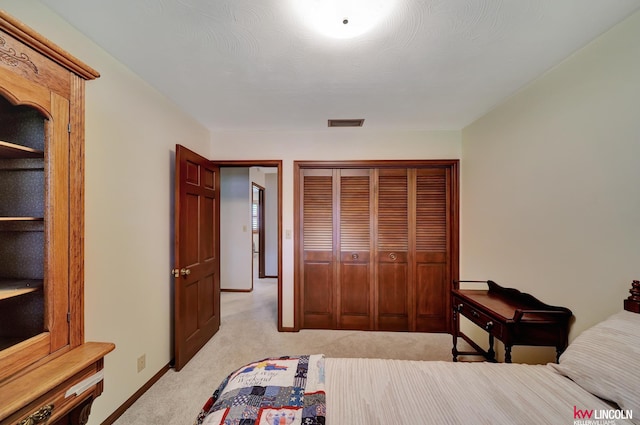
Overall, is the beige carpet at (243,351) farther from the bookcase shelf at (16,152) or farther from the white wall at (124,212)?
the bookcase shelf at (16,152)

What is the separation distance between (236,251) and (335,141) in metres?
2.86

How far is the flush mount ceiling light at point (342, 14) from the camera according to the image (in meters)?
1.21

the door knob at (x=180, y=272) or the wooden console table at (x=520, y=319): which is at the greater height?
the door knob at (x=180, y=272)

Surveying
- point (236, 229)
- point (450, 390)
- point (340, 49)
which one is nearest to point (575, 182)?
point (450, 390)

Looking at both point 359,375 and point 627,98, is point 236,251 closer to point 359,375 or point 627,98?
point 359,375

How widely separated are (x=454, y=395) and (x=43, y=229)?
5.66 feet

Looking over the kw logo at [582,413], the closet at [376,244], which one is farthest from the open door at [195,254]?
the kw logo at [582,413]

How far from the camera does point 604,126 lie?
4.71 ft

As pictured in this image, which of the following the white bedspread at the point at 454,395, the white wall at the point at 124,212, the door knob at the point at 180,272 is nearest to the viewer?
the white bedspread at the point at 454,395

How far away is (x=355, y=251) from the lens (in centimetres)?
313

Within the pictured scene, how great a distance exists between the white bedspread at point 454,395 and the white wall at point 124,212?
5.06 feet

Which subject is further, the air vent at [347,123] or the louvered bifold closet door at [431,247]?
the louvered bifold closet door at [431,247]

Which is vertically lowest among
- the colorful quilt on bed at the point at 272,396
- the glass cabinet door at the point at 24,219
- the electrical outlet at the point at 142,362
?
the electrical outlet at the point at 142,362

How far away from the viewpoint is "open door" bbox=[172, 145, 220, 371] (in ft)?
7.41
